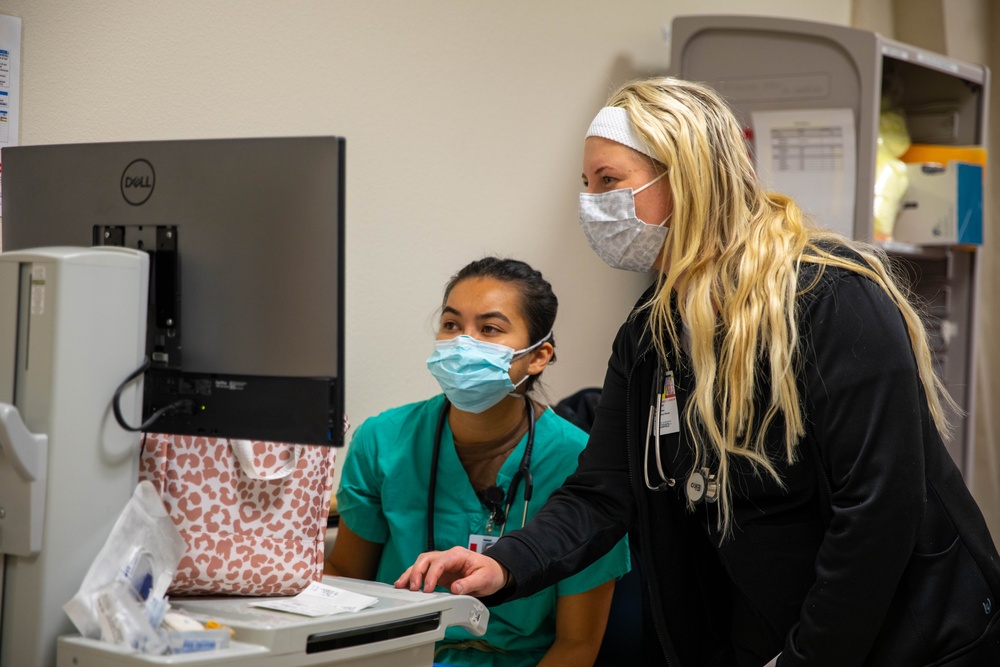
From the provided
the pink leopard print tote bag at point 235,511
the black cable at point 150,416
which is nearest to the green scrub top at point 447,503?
the pink leopard print tote bag at point 235,511

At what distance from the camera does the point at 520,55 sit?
274 centimetres

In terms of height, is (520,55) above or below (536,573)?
above

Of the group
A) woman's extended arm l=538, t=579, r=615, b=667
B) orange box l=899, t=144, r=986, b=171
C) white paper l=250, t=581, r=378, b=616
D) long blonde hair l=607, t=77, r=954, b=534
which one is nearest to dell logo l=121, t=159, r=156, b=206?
white paper l=250, t=581, r=378, b=616

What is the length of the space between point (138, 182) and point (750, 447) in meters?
0.96

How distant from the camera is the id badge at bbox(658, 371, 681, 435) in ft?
5.35

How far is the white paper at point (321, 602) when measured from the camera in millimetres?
1209

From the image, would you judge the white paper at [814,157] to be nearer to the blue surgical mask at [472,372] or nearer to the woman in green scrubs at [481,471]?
the woman in green scrubs at [481,471]

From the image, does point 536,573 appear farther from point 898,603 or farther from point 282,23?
point 282,23

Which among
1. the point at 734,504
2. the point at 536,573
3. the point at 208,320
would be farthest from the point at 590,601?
the point at 208,320

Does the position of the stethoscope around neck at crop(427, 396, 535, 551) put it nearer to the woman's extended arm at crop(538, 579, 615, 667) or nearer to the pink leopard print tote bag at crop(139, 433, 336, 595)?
the woman's extended arm at crop(538, 579, 615, 667)

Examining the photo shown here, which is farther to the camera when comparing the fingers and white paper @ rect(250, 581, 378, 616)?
the fingers

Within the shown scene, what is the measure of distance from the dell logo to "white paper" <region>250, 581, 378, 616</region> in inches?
21.4

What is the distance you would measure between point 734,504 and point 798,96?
1.78 metres

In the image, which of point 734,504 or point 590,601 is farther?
point 590,601
